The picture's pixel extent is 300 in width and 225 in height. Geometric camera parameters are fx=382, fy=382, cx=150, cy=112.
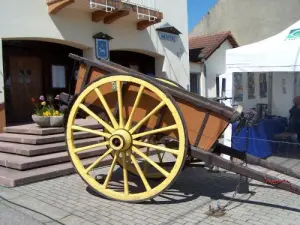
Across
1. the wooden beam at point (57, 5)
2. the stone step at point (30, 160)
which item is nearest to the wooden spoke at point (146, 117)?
the stone step at point (30, 160)

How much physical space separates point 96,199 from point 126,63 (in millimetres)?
7694

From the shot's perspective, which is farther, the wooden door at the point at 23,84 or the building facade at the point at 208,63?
the building facade at the point at 208,63

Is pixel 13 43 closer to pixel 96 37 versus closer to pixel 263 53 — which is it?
pixel 96 37

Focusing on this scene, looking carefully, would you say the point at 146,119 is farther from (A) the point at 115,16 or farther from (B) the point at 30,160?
(A) the point at 115,16

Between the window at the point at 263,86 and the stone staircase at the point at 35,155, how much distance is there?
4.24 m

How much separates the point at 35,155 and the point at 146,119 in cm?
267

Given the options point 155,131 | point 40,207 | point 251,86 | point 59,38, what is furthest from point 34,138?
point 251,86

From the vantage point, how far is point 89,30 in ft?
32.1

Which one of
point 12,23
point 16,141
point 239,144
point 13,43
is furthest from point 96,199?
point 13,43

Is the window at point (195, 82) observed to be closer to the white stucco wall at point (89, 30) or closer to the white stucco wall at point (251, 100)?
the white stucco wall at point (89, 30)

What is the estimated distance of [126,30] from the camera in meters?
10.9

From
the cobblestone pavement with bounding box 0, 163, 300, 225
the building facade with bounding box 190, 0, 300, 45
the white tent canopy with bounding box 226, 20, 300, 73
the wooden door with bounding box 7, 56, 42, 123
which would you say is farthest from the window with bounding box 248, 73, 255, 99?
the building facade with bounding box 190, 0, 300, 45

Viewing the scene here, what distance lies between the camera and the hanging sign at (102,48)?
9977mm

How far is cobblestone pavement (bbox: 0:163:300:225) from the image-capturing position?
4160mm
